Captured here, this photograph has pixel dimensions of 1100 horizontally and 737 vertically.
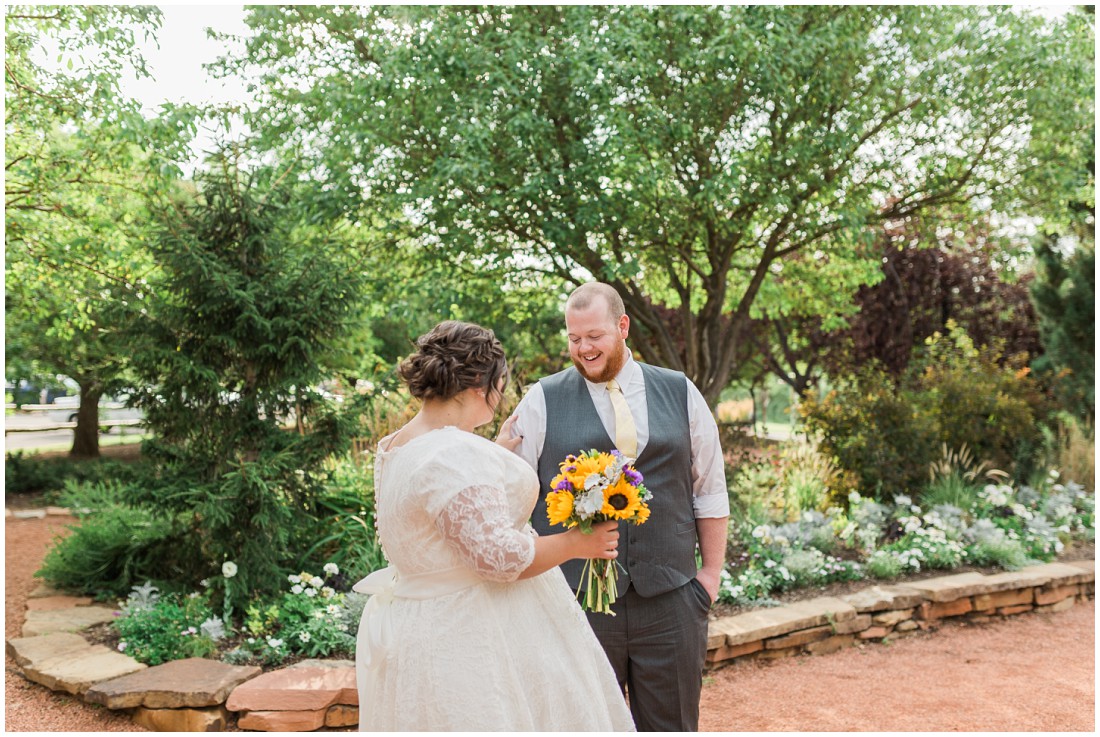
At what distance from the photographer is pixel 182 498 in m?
5.08

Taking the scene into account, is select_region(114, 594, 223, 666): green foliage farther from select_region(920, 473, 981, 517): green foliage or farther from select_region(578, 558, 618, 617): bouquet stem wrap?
select_region(920, 473, 981, 517): green foliage

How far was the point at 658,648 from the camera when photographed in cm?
278

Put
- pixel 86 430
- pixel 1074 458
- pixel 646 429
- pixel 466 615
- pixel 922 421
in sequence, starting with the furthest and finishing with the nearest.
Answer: pixel 86 430 → pixel 1074 458 → pixel 922 421 → pixel 646 429 → pixel 466 615

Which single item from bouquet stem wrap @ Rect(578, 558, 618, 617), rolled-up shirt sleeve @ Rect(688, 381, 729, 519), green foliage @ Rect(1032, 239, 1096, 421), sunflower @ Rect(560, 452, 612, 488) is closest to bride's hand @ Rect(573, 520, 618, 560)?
sunflower @ Rect(560, 452, 612, 488)

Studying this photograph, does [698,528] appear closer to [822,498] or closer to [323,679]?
[323,679]

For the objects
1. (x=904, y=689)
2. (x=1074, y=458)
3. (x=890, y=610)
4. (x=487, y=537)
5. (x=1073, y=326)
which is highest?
(x=1073, y=326)

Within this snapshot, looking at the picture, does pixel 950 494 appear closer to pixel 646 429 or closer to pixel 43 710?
pixel 646 429

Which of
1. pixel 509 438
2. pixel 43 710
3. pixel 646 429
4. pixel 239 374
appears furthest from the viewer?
pixel 239 374

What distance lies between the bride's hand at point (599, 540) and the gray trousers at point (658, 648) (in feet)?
1.98

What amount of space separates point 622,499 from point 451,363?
22.5 inches

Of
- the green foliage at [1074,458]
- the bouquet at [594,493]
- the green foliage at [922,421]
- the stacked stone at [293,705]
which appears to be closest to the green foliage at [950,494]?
the green foliage at [922,421]

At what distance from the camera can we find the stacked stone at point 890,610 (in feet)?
16.5

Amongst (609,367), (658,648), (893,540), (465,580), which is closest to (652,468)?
(609,367)

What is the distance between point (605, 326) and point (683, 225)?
435 cm
